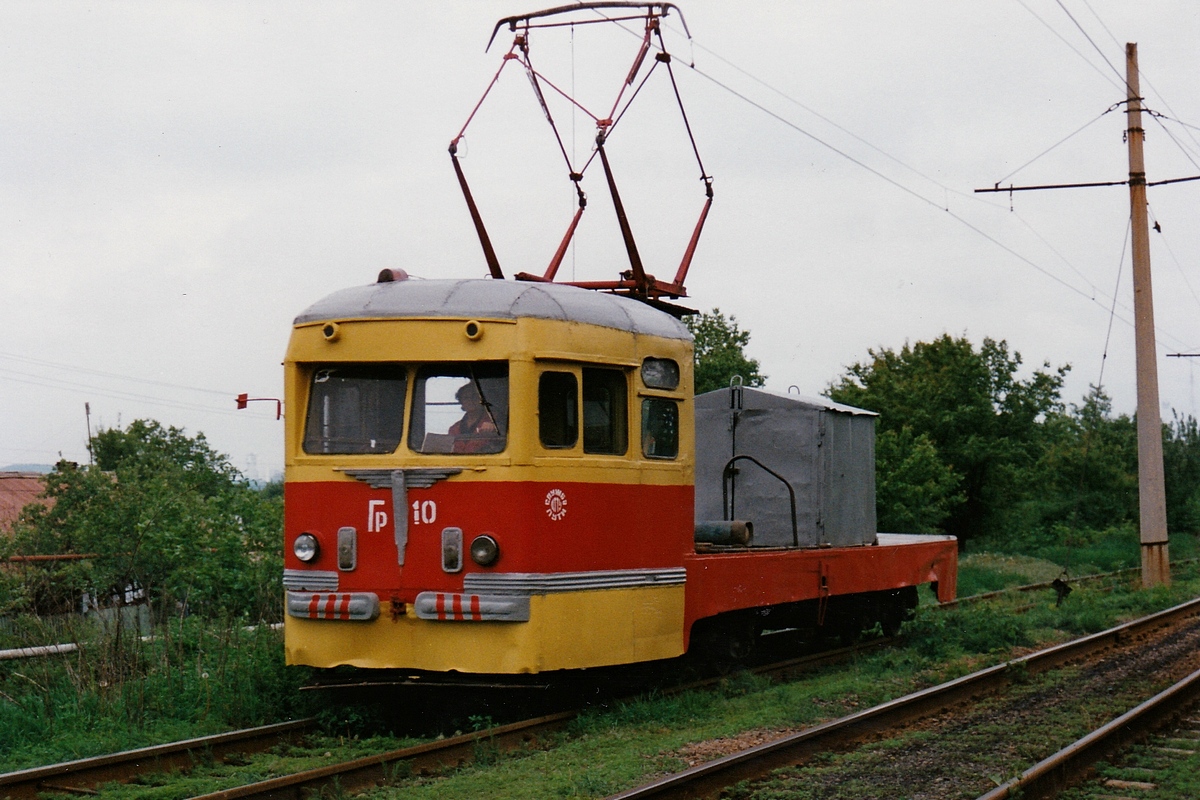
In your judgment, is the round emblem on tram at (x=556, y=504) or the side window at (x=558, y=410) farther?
the side window at (x=558, y=410)

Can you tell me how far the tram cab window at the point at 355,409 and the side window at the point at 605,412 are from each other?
4.27 ft

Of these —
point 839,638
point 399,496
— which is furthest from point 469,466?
point 839,638

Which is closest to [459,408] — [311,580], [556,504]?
[556,504]

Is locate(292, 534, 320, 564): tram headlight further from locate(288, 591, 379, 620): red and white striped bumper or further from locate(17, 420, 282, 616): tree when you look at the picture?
locate(17, 420, 282, 616): tree

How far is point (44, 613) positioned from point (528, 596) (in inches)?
233

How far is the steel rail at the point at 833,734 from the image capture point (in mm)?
6535

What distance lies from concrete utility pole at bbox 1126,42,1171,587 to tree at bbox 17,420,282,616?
46.3 ft

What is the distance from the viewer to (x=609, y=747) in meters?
7.92

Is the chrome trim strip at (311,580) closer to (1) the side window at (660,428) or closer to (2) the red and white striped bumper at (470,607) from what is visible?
(2) the red and white striped bumper at (470,607)

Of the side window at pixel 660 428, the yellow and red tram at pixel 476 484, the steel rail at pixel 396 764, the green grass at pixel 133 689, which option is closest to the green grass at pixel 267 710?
the green grass at pixel 133 689

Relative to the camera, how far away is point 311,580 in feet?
28.2

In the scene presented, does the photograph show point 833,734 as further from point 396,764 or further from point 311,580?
point 311,580

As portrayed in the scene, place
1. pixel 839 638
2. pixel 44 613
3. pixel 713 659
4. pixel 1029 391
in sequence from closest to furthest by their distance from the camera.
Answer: pixel 713 659
pixel 44 613
pixel 839 638
pixel 1029 391

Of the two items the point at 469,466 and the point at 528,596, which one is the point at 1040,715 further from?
the point at 469,466
